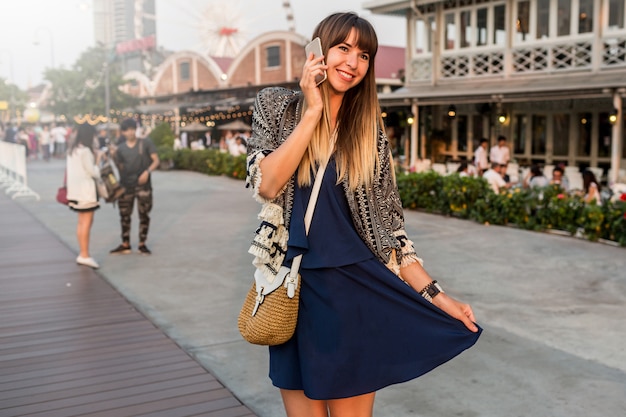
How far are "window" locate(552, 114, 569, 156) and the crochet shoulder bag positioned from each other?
17.9 meters

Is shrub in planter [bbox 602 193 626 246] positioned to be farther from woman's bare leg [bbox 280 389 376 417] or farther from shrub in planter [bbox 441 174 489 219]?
woman's bare leg [bbox 280 389 376 417]

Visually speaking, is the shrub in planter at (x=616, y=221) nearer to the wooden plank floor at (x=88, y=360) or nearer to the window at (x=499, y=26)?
the wooden plank floor at (x=88, y=360)

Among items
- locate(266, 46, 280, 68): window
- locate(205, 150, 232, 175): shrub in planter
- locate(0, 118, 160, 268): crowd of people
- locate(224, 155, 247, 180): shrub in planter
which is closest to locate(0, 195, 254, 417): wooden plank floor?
locate(0, 118, 160, 268): crowd of people

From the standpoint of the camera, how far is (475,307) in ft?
20.2

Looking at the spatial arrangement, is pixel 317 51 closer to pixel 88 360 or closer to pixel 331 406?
pixel 331 406

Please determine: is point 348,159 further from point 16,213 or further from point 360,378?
point 16,213

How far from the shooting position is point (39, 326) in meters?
5.57

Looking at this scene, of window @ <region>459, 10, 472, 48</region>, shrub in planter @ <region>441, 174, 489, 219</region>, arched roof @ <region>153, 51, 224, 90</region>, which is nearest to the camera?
shrub in planter @ <region>441, 174, 489, 219</region>

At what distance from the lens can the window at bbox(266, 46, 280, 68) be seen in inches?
1388

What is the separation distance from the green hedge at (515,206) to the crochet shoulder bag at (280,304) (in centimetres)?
799

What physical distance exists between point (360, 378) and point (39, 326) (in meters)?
4.24

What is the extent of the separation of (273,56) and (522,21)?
19.5m

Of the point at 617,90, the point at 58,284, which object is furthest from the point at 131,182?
the point at 617,90

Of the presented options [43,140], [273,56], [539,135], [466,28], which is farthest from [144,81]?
[539,135]
